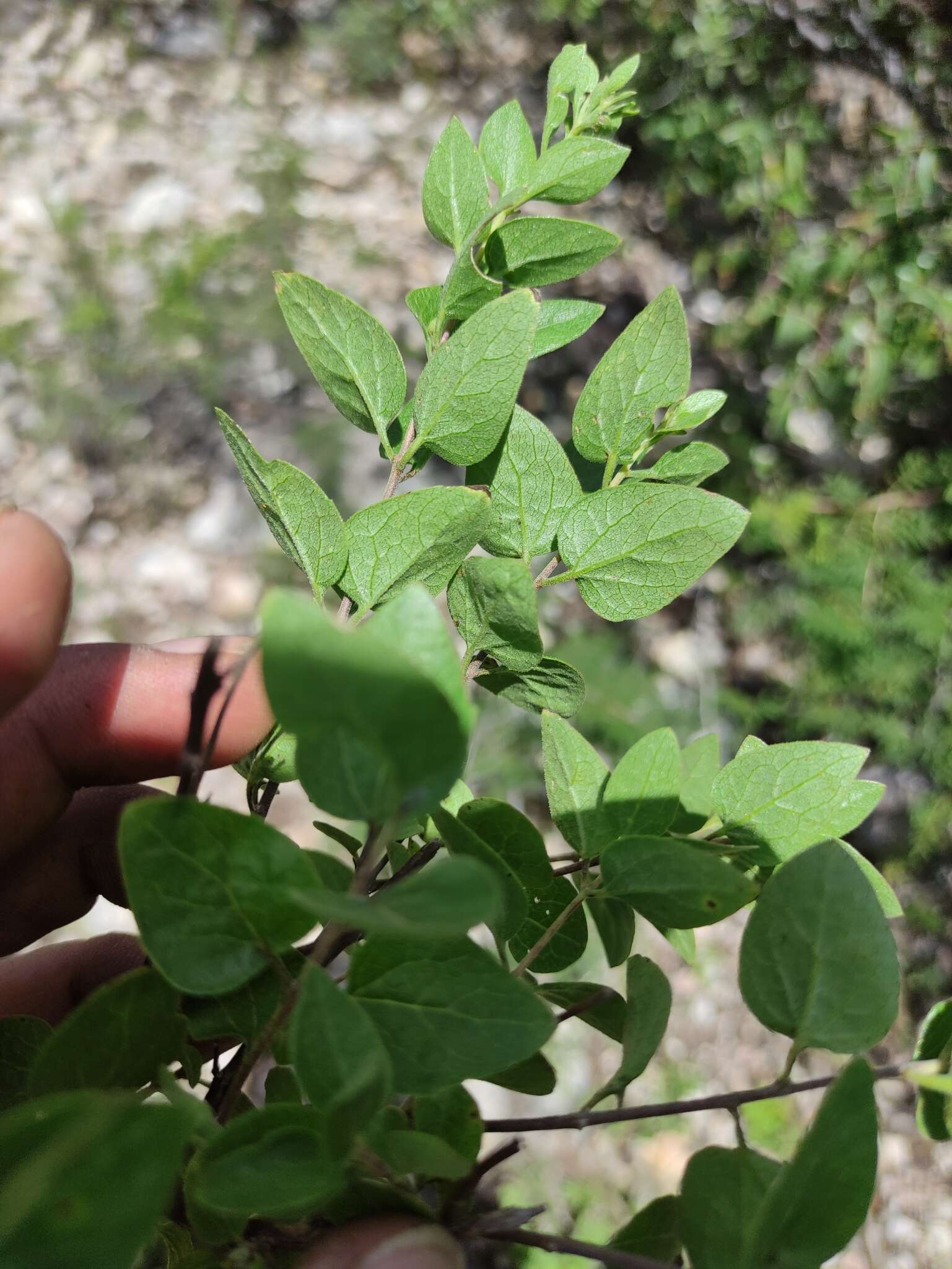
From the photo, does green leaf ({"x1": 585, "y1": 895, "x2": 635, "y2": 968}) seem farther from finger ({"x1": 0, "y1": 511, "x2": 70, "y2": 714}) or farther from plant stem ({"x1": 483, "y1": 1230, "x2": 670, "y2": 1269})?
finger ({"x1": 0, "y1": 511, "x2": 70, "y2": 714})

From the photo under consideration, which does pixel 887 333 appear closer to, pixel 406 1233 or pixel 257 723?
pixel 257 723

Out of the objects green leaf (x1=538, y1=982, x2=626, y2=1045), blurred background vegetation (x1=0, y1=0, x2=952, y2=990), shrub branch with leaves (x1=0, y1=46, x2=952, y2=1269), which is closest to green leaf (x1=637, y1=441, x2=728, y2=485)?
shrub branch with leaves (x1=0, y1=46, x2=952, y2=1269)

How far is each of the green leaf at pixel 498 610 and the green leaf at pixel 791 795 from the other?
148 mm

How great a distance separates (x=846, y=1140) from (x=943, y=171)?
2.55m

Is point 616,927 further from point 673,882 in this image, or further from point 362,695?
point 362,695

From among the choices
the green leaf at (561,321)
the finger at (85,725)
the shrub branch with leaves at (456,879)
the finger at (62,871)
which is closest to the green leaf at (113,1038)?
the shrub branch with leaves at (456,879)

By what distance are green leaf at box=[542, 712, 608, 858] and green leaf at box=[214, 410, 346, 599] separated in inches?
6.3

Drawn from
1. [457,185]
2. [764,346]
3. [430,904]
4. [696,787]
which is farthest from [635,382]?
[764,346]

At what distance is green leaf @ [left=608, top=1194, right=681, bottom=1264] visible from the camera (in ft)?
1.75

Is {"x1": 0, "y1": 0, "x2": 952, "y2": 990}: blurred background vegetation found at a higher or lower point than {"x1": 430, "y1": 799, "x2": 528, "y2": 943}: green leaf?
lower

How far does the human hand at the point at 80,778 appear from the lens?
3.43 feet

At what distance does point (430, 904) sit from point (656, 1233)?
36 centimetres

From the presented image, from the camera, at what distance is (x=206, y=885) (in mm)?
397

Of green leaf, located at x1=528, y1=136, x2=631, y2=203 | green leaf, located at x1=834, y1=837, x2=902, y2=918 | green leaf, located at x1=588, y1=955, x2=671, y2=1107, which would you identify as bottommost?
green leaf, located at x1=588, y1=955, x2=671, y2=1107
